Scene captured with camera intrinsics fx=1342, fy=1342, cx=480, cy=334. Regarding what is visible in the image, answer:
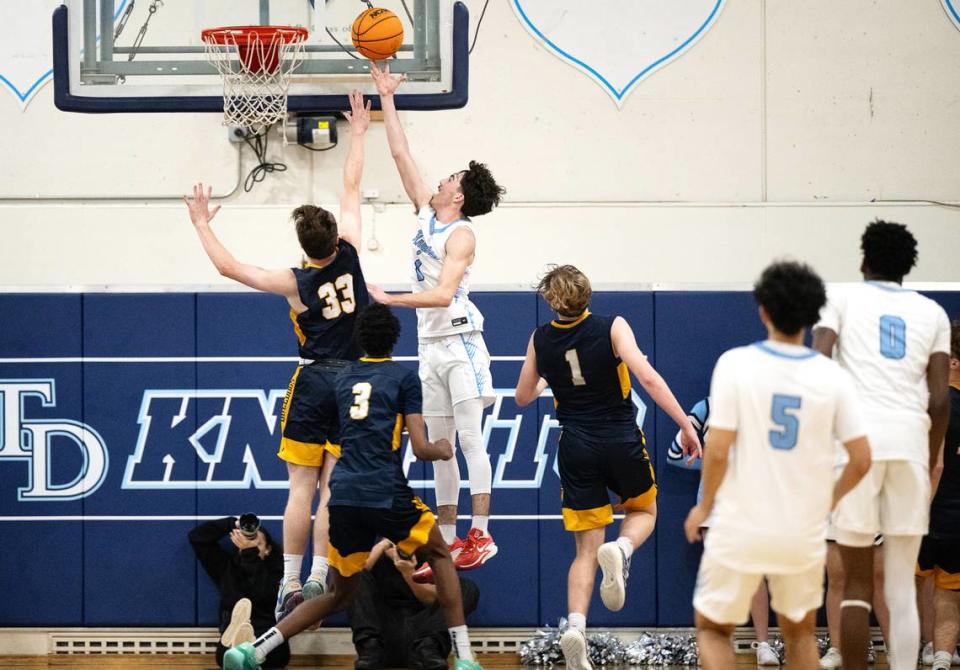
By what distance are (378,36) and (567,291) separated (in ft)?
7.18

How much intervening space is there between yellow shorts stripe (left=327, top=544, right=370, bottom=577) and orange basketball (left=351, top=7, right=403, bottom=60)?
3.10 meters

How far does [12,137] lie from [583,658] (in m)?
7.23

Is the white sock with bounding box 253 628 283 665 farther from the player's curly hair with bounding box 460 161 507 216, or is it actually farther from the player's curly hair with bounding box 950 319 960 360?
the player's curly hair with bounding box 950 319 960 360

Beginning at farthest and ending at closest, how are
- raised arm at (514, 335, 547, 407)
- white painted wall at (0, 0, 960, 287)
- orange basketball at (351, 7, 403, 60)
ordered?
white painted wall at (0, 0, 960, 287) → orange basketball at (351, 7, 403, 60) → raised arm at (514, 335, 547, 407)

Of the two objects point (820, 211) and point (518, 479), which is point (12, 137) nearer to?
point (518, 479)

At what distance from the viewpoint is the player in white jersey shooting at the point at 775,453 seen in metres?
5.19

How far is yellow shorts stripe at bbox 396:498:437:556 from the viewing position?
288 inches

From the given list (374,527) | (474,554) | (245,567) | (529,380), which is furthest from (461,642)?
(245,567)

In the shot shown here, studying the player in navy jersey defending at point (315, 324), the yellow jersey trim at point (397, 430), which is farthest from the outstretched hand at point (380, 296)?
the yellow jersey trim at point (397, 430)

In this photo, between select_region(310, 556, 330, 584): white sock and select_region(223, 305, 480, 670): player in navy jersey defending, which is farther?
select_region(310, 556, 330, 584): white sock

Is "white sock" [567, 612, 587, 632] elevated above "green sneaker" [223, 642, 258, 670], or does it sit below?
above

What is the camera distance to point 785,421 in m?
5.18

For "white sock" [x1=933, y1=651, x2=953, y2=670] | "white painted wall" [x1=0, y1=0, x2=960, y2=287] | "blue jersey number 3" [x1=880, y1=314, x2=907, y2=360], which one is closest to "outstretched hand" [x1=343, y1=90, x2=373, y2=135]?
"blue jersey number 3" [x1=880, y1=314, x2=907, y2=360]

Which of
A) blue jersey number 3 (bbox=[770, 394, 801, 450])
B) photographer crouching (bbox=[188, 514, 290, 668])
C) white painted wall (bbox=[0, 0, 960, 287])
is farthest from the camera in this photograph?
white painted wall (bbox=[0, 0, 960, 287])
